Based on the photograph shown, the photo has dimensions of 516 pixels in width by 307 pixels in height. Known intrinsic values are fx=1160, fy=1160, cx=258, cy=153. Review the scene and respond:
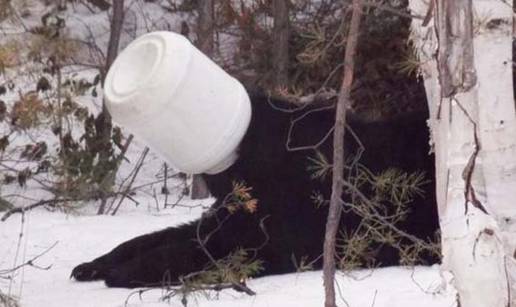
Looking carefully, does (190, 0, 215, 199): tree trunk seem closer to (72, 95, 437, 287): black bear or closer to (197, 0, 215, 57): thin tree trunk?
(197, 0, 215, 57): thin tree trunk

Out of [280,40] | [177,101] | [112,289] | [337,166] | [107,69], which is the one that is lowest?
[112,289]

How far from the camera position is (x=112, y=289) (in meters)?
4.22

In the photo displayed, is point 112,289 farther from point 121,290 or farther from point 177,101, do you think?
point 177,101

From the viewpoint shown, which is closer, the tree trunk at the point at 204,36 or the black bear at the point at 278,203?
the black bear at the point at 278,203

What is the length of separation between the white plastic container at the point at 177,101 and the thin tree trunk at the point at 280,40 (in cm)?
271

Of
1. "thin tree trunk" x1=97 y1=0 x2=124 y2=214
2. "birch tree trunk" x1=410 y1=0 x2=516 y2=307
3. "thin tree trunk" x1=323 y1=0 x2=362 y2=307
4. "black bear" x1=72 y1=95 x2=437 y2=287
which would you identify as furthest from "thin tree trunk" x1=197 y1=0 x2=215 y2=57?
"birch tree trunk" x1=410 y1=0 x2=516 y2=307

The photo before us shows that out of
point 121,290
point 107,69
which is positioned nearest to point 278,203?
point 121,290

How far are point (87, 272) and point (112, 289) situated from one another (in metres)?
0.29

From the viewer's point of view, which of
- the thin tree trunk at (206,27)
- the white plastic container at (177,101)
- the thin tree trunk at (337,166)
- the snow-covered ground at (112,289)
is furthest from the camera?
the thin tree trunk at (206,27)

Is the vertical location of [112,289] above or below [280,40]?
below

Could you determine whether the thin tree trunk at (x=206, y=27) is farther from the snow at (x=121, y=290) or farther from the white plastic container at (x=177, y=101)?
the white plastic container at (x=177, y=101)

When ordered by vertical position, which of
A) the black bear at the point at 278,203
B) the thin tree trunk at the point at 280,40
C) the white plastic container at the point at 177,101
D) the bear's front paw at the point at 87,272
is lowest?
the bear's front paw at the point at 87,272

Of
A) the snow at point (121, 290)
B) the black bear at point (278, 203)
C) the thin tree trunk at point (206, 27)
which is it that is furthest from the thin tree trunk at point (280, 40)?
the black bear at point (278, 203)

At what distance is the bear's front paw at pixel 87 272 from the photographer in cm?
447
